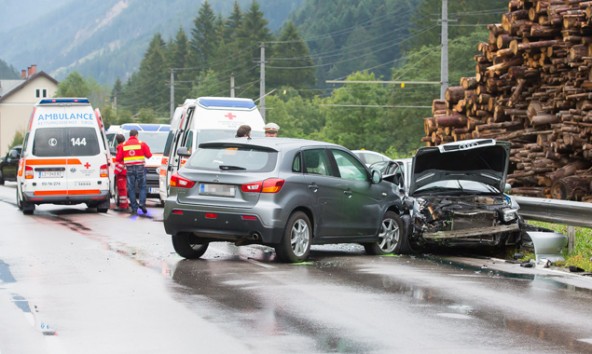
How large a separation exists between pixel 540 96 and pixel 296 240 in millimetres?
10132

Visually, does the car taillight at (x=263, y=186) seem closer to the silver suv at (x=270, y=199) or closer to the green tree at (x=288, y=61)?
the silver suv at (x=270, y=199)

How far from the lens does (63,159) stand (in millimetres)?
24438

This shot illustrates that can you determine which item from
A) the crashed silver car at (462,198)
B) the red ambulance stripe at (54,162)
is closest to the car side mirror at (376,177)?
the crashed silver car at (462,198)

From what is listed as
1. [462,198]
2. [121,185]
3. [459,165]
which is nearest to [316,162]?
[462,198]

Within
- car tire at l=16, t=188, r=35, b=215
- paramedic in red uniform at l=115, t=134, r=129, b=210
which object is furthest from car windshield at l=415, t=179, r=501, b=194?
paramedic in red uniform at l=115, t=134, r=129, b=210

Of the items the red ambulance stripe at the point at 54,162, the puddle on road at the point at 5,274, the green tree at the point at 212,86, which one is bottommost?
the puddle on road at the point at 5,274

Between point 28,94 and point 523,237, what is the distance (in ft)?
513

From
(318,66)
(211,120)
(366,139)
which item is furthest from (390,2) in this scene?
(211,120)

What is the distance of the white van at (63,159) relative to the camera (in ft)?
79.7

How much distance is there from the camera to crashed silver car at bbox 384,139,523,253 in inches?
602

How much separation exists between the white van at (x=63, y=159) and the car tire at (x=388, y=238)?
33.3 ft

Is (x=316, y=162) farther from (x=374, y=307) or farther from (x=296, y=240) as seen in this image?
(x=374, y=307)

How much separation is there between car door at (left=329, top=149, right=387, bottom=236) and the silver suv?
1 centimetres

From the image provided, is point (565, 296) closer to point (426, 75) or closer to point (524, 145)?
point (524, 145)
